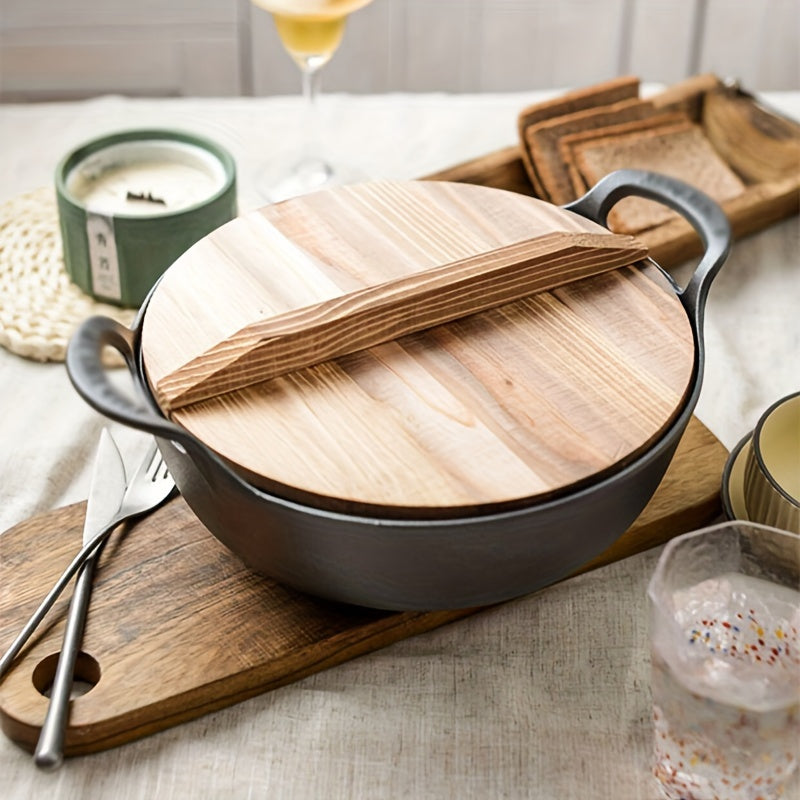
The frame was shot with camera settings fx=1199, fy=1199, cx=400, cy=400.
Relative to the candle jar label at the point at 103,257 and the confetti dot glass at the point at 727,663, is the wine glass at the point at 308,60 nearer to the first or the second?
the candle jar label at the point at 103,257

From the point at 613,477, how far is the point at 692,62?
151cm

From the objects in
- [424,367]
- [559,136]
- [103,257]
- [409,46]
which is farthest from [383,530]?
[409,46]

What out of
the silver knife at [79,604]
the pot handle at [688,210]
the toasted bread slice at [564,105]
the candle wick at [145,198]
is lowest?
the silver knife at [79,604]

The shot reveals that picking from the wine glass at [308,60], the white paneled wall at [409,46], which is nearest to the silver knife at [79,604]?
the wine glass at [308,60]

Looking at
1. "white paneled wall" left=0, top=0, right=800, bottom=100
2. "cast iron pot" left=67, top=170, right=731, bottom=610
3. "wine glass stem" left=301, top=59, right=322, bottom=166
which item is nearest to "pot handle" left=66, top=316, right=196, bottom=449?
"cast iron pot" left=67, top=170, right=731, bottom=610

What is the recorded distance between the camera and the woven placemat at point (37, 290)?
3.46ft

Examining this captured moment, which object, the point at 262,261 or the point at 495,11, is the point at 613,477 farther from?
the point at 495,11

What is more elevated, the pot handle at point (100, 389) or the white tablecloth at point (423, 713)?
the pot handle at point (100, 389)

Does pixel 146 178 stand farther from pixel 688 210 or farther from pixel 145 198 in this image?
pixel 688 210

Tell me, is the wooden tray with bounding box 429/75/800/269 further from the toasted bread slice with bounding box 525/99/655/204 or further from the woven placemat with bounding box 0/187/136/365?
the woven placemat with bounding box 0/187/136/365

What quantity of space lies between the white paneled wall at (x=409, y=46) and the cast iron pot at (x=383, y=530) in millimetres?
1282

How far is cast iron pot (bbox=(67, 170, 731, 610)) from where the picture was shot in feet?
2.12

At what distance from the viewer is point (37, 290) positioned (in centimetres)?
110

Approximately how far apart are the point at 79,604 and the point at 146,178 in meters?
0.49
